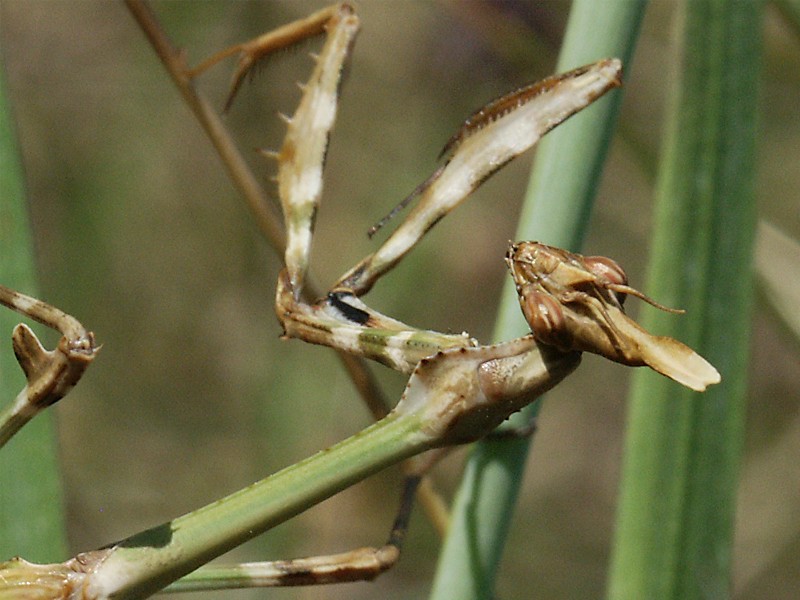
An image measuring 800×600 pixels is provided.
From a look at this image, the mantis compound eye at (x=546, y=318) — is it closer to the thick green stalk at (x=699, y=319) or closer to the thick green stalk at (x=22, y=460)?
the thick green stalk at (x=699, y=319)

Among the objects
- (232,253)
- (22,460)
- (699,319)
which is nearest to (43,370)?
(22,460)

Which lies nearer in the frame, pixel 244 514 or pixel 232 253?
pixel 244 514

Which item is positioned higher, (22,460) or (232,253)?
(22,460)

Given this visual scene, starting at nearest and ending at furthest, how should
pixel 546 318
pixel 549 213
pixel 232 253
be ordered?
1. pixel 546 318
2. pixel 549 213
3. pixel 232 253

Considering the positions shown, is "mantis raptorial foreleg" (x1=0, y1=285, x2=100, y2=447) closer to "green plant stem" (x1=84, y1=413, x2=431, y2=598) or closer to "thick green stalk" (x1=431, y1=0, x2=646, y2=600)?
"green plant stem" (x1=84, y1=413, x2=431, y2=598)

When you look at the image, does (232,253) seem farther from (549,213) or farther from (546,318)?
(546,318)

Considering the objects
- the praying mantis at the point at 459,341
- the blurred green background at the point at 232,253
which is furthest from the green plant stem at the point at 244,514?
the blurred green background at the point at 232,253
